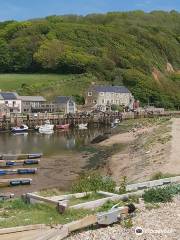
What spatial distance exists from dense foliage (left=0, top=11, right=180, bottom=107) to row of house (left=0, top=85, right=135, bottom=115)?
11.0 metres

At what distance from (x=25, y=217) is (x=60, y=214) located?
1.15 metres

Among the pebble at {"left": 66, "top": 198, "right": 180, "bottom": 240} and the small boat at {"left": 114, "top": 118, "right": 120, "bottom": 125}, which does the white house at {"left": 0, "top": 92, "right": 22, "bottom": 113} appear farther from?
the pebble at {"left": 66, "top": 198, "right": 180, "bottom": 240}

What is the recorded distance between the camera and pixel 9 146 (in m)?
61.6

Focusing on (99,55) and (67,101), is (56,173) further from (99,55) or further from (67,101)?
(99,55)

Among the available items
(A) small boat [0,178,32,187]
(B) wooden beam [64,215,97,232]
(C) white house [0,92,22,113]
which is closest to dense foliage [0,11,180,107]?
(C) white house [0,92,22,113]

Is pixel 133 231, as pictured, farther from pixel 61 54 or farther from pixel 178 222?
pixel 61 54

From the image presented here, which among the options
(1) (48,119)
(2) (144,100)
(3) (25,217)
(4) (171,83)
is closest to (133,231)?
(3) (25,217)

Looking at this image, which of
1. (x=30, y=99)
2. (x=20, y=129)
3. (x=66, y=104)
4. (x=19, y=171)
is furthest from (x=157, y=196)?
(x=30, y=99)

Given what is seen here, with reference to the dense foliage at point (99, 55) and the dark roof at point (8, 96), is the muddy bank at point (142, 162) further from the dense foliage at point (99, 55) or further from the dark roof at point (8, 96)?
the dense foliage at point (99, 55)

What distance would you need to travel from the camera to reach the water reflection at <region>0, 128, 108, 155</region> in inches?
2295

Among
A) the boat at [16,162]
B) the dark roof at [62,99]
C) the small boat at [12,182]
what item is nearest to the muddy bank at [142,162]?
Answer: the small boat at [12,182]

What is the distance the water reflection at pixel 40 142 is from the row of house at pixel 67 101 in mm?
21101

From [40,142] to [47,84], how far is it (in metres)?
62.8

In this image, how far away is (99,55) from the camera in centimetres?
15962
